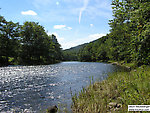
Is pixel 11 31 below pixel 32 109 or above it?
above

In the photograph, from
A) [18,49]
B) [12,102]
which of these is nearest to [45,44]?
[18,49]

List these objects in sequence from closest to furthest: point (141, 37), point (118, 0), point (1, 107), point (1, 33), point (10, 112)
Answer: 1. point (141, 37)
2. point (10, 112)
3. point (1, 107)
4. point (118, 0)
5. point (1, 33)

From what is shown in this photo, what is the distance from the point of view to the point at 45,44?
7112 cm

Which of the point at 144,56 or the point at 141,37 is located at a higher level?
the point at 141,37

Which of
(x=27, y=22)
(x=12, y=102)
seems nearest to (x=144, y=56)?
(x=12, y=102)

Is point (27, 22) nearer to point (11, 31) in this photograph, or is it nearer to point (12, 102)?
point (11, 31)

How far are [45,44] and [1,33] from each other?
23137mm

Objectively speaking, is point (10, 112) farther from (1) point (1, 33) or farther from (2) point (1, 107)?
(1) point (1, 33)

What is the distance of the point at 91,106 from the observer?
6.93 m

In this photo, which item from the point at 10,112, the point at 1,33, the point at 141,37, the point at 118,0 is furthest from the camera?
the point at 1,33

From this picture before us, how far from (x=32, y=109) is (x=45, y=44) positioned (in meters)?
65.3

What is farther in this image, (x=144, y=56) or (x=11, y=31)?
(x=11, y=31)

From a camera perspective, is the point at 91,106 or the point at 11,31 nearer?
the point at 91,106

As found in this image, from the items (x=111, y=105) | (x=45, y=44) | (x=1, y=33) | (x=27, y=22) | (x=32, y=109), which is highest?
(x=27, y=22)
